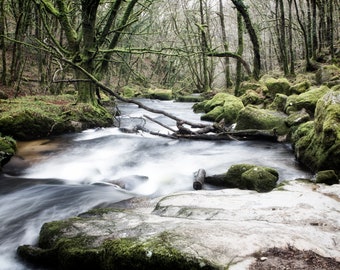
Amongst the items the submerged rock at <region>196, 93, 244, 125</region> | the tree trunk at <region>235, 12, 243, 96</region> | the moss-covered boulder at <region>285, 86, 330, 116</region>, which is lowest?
the submerged rock at <region>196, 93, 244, 125</region>

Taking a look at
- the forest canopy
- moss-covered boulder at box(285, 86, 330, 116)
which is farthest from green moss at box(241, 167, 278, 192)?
moss-covered boulder at box(285, 86, 330, 116)

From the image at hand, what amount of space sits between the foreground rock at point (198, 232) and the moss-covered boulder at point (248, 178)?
66 cm

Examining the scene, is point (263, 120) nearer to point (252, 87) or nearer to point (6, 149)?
point (6, 149)

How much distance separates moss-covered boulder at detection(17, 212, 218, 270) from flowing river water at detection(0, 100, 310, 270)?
363 millimetres

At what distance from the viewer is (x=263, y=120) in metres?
9.20

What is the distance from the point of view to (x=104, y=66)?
46.1 feet

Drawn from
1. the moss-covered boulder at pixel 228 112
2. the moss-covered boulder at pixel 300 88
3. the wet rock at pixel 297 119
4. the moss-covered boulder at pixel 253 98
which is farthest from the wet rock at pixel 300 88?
the wet rock at pixel 297 119

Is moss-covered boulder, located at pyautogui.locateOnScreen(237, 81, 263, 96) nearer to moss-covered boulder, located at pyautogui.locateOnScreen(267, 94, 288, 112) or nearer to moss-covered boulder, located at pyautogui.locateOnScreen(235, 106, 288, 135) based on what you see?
moss-covered boulder, located at pyautogui.locateOnScreen(267, 94, 288, 112)

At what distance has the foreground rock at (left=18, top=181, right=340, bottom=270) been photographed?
2.65 meters

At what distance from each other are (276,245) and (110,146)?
285 inches

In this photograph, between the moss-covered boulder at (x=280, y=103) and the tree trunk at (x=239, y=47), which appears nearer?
the moss-covered boulder at (x=280, y=103)

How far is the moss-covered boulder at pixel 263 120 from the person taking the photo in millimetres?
9102

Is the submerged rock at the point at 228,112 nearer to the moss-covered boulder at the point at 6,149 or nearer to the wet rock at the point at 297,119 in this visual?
the wet rock at the point at 297,119

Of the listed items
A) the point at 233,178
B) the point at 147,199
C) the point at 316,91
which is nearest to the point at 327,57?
the point at 316,91
